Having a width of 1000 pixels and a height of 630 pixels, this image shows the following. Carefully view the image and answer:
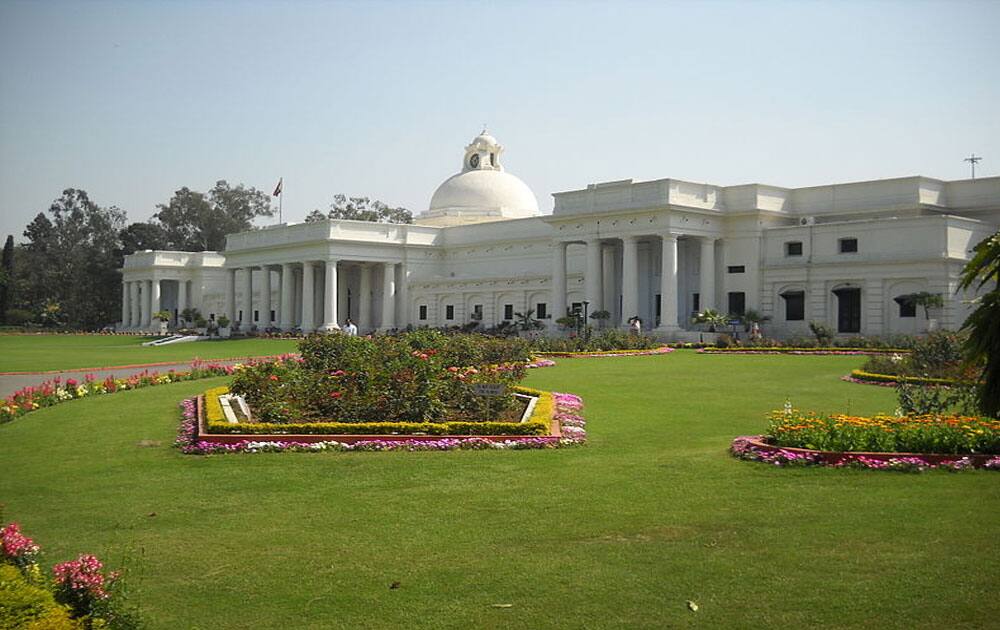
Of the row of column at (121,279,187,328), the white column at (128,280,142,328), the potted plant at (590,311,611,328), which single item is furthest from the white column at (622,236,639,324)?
the white column at (128,280,142,328)

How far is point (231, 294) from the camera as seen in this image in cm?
8069

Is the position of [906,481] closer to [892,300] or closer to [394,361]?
[394,361]

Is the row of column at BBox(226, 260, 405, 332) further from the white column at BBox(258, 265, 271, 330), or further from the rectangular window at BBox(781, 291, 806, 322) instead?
the rectangular window at BBox(781, 291, 806, 322)

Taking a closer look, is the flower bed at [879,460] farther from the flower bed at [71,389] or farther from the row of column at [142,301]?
the row of column at [142,301]

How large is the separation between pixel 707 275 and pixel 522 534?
4313cm

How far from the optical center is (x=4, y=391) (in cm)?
2366

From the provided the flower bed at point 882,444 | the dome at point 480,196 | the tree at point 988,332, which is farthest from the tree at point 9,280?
the tree at point 988,332

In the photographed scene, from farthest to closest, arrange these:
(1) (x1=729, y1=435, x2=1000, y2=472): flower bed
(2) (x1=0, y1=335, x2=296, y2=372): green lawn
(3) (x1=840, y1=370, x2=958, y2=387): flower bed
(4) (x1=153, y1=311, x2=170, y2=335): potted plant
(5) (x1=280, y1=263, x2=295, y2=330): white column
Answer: (4) (x1=153, y1=311, x2=170, y2=335): potted plant
(5) (x1=280, y1=263, x2=295, y2=330): white column
(2) (x1=0, y1=335, x2=296, y2=372): green lawn
(3) (x1=840, y1=370, x2=958, y2=387): flower bed
(1) (x1=729, y1=435, x2=1000, y2=472): flower bed

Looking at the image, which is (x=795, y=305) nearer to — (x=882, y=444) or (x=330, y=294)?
(x=330, y=294)

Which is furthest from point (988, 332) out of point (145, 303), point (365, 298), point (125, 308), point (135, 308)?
point (125, 308)

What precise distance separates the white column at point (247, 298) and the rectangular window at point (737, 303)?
40691 mm

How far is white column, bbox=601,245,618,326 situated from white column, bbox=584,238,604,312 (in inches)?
38.1

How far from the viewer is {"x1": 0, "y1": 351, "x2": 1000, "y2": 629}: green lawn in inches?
282

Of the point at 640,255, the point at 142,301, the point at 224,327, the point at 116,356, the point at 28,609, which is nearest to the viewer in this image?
the point at 28,609
